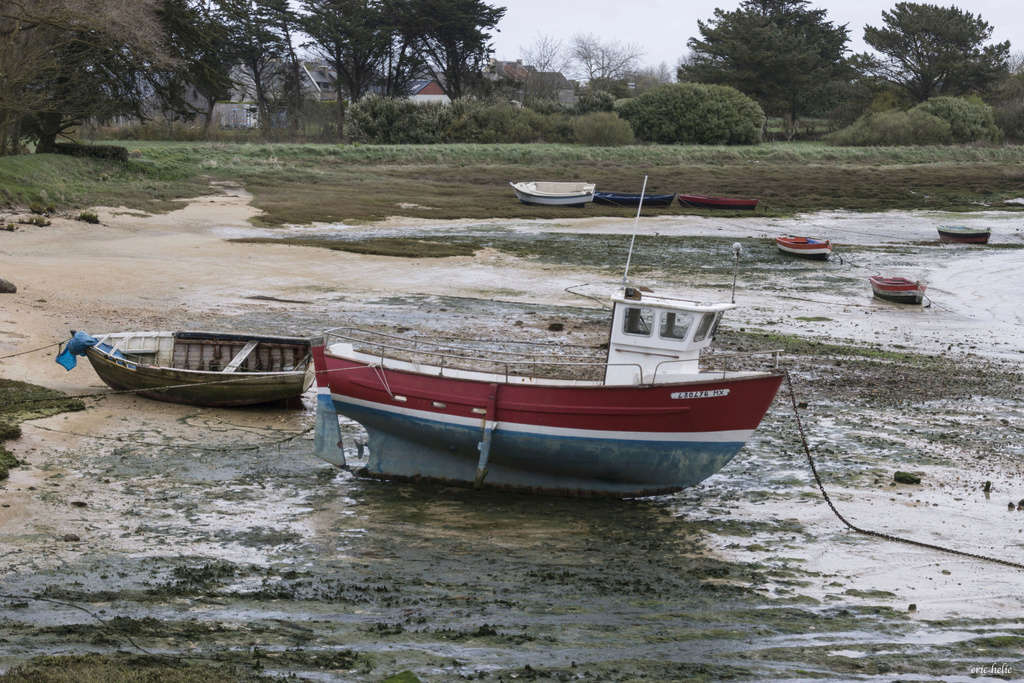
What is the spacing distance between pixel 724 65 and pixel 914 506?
71.1 metres

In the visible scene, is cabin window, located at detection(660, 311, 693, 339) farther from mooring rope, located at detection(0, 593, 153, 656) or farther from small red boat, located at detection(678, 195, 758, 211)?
small red boat, located at detection(678, 195, 758, 211)

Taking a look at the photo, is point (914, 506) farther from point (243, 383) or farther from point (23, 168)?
point (23, 168)

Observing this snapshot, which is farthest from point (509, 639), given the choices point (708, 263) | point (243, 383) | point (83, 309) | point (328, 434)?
point (708, 263)

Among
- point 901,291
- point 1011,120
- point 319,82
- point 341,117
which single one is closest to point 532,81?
point 319,82

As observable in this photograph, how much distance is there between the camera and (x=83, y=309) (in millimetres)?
23109

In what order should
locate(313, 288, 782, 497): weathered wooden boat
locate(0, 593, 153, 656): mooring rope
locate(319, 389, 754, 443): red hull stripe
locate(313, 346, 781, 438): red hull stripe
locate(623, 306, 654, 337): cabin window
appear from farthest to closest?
locate(623, 306, 654, 337): cabin window < locate(319, 389, 754, 443): red hull stripe < locate(313, 288, 782, 497): weathered wooden boat < locate(313, 346, 781, 438): red hull stripe < locate(0, 593, 153, 656): mooring rope

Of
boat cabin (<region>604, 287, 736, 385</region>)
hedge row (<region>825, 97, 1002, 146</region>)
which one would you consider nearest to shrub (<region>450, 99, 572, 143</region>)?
hedge row (<region>825, 97, 1002, 146</region>)

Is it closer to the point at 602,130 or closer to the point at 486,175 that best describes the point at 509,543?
the point at 486,175

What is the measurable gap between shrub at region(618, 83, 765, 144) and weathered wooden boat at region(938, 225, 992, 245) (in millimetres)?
31353

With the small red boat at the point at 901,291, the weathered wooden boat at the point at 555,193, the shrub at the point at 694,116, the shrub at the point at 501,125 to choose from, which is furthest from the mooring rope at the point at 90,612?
the shrub at the point at 694,116

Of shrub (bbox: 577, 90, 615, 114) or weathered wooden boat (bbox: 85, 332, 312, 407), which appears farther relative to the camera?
shrub (bbox: 577, 90, 615, 114)

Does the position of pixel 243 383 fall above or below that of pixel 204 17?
below

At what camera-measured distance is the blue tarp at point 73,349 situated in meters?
17.6

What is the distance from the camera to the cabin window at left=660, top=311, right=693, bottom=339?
14.1m
